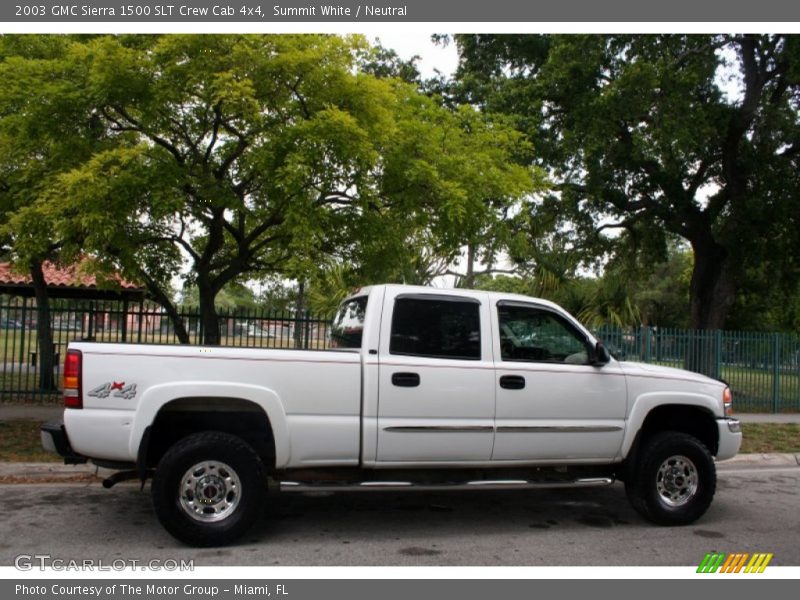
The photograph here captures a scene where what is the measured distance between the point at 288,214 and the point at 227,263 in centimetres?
307

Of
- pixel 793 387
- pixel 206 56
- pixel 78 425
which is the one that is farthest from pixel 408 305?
pixel 793 387

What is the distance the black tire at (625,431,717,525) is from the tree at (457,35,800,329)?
10309 millimetres

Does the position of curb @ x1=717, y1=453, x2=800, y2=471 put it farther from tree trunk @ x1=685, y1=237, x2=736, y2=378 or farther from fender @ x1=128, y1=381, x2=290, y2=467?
tree trunk @ x1=685, y1=237, x2=736, y2=378

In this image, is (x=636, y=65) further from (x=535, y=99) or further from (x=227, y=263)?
(x=227, y=263)

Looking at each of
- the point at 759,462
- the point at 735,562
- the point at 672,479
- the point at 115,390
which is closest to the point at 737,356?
the point at 759,462

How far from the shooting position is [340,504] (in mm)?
7000

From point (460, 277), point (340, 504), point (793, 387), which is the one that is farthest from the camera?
point (460, 277)

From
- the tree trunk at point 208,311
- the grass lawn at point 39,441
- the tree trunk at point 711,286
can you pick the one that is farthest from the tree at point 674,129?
the tree trunk at point 208,311

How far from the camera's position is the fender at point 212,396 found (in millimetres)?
5234

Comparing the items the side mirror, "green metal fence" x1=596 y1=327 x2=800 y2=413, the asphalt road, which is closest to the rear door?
the asphalt road

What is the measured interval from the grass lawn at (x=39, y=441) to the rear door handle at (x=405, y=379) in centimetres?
482

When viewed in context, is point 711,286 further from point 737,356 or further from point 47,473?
point 47,473

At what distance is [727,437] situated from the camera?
259 inches

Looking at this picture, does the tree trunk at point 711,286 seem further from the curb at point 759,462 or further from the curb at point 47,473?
the curb at point 47,473
